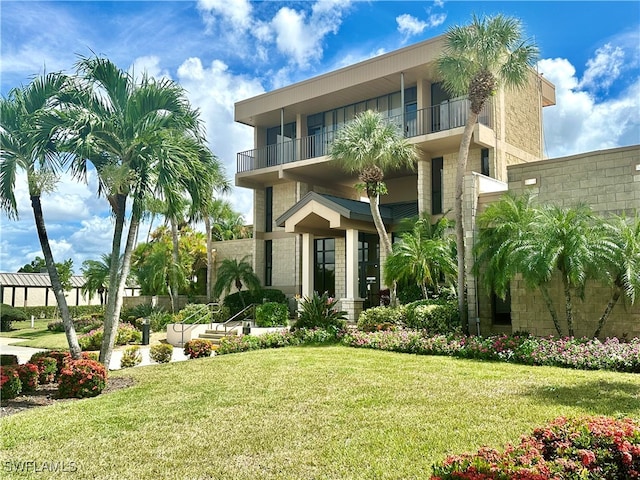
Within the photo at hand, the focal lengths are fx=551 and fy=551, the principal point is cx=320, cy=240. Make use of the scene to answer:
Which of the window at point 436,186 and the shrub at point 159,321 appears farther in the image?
the shrub at point 159,321

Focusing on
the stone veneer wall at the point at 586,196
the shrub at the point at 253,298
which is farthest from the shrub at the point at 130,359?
the shrub at the point at 253,298

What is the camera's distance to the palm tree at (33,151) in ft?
36.8

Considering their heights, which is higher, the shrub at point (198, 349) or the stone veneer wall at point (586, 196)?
the stone veneer wall at point (586, 196)

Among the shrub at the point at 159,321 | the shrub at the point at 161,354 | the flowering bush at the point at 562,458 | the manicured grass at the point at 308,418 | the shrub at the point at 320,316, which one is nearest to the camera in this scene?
the flowering bush at the point at 562,458

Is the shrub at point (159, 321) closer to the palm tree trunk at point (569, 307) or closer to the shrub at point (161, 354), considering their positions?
the shrub at point (161, 354)

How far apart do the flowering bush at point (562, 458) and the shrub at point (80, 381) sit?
7.52 meters

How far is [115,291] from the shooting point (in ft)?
40.0

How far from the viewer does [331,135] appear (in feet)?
85.2

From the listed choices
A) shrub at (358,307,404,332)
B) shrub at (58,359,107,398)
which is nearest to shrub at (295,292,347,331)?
shrub at (358,307,404,332)

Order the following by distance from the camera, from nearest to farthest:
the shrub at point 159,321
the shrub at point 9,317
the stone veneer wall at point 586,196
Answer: the stone veneer wall at point 586,196 < the shrub at point 159,321 < the shrub at point 9,317

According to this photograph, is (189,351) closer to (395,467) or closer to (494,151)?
(395,467)

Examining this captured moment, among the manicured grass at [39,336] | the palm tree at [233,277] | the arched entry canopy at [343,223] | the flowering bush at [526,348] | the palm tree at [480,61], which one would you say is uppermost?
the palm tree at [480,61]

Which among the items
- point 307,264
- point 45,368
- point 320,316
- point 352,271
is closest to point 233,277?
point 307,264

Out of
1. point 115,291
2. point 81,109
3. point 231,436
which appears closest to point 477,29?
point 81,109
